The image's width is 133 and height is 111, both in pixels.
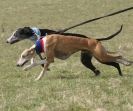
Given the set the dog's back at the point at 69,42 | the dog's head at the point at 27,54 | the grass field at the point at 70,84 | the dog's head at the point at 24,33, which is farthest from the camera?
the dog's head at the point at 24,33

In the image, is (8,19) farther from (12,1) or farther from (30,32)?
(30,32)

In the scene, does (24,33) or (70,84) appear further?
(24,33)

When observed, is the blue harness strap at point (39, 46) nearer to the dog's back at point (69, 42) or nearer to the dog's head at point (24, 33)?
the dog's back at point (69, 42)

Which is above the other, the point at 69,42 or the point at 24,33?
the point at 69,42

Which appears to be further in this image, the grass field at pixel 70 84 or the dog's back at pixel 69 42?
the dog's back at pixel 69 42

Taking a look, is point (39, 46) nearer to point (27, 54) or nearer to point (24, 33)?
point (27, 54)

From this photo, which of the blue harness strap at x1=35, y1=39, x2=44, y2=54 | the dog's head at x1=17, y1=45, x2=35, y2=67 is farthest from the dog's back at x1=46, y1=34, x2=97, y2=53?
the dog's head at x1=17, y1=45, x2=35, y2=67

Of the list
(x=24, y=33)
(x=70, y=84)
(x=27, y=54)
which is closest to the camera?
(x=70, y=84)

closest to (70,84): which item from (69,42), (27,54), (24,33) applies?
(69,42)

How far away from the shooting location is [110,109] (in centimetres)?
755

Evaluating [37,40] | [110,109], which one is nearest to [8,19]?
[37,40]

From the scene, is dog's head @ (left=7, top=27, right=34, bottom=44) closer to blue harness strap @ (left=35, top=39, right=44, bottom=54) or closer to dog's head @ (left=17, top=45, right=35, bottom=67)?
dog's head @ (left=17, top=45, right=35, bottom=67)

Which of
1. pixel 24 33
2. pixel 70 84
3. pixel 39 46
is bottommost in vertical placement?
pixel 24 33

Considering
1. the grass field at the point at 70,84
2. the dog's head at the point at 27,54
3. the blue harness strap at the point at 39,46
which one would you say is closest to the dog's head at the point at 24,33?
the dog's head at the point at 27,54
